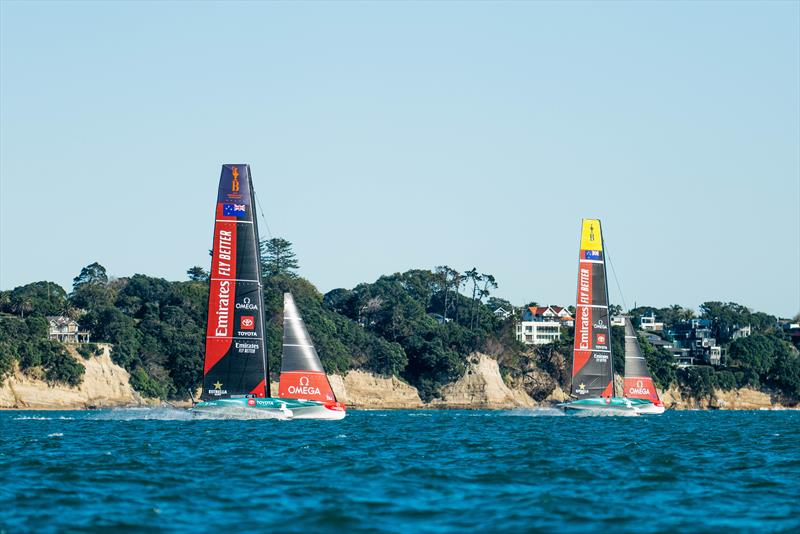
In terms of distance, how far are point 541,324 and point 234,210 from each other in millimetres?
119963

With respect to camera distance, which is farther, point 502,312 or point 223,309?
point 502,312

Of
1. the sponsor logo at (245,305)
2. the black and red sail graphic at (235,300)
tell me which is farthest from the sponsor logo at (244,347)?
the sponsor logo at (245,305)

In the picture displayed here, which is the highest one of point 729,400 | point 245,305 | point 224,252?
point 224,252

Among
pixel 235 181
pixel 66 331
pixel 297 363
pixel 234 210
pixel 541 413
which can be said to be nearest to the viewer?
pixel 234 210

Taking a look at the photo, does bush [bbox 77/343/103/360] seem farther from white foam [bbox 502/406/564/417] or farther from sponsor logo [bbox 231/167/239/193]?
sponsor logo [bbox 231/167/239/193]

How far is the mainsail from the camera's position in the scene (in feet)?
257

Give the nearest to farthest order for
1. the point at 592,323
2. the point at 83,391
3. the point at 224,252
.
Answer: the point at 224,252
the point at 592,323
the point at 83,391

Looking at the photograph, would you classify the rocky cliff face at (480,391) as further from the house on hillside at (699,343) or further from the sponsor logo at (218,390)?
the sponsor logo at (218,390)

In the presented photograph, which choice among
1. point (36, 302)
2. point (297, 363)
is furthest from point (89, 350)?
point (297, 363)

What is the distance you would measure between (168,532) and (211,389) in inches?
1464

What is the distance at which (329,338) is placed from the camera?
13100cm

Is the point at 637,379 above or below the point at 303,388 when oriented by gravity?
above

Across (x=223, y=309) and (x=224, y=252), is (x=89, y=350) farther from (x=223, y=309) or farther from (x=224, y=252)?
(x=224, y=252)

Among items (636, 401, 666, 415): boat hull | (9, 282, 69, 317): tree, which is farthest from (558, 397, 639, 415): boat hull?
(9, 282, 69, 317): tree
